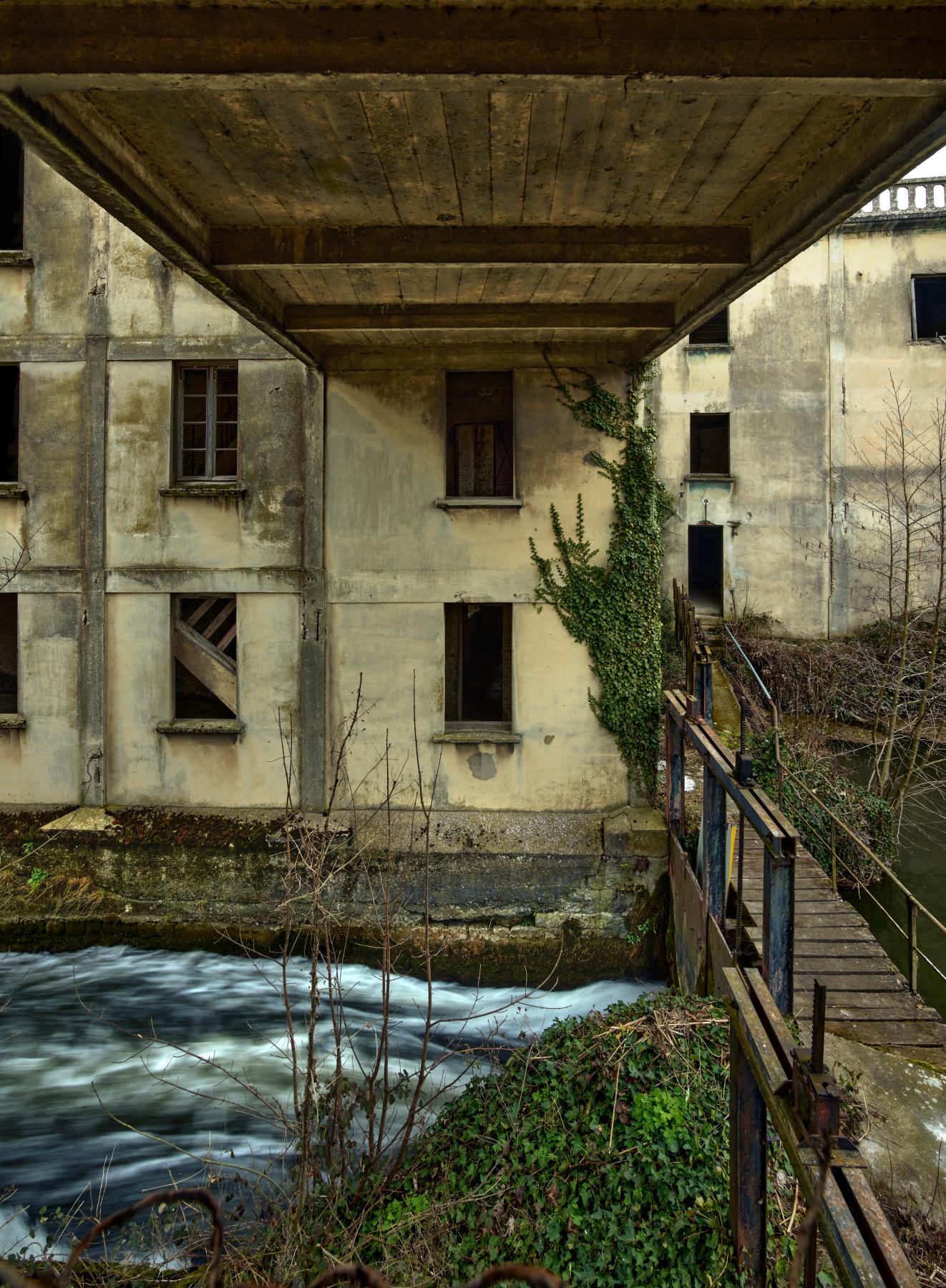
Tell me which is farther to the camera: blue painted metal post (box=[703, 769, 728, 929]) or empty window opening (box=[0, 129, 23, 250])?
empty window opening (box=[0, 129, 23, 250])

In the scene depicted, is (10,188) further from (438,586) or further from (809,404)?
(809,404)

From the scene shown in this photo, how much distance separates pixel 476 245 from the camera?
5688mm

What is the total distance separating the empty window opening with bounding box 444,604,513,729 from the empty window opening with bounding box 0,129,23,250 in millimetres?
8747

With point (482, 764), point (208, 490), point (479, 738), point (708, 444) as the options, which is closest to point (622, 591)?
point (479, 738)

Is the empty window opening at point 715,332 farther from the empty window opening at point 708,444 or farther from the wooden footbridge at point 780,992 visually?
the wooden footbridge at point 780,992

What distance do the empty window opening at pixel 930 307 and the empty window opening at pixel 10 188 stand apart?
17032mm

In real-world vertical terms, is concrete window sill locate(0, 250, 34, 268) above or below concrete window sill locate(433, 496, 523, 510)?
above

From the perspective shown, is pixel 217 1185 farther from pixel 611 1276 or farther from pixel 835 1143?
pixel 835 1143

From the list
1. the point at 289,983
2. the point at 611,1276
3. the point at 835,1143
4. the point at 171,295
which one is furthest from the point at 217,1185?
the point at 171,295

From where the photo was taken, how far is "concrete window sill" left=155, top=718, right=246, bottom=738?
939 cm

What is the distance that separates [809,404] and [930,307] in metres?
3.41

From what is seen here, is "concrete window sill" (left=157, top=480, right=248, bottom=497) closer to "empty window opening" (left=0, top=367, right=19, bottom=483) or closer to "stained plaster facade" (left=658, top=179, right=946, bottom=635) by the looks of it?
"empty window opening" (left=0, top=367, right=19, bottom=483)

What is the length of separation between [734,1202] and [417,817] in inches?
238

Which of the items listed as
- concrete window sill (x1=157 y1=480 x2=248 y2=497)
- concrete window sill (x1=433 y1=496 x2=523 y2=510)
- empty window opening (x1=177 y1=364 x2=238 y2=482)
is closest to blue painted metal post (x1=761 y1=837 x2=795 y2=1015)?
concrete window sill (x1=433 y1=496 x2=523 y2=510)
